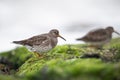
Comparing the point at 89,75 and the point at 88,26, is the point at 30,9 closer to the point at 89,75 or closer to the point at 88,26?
the point at 88,26

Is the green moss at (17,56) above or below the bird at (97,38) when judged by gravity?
below

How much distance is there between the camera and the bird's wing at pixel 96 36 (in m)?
11.6

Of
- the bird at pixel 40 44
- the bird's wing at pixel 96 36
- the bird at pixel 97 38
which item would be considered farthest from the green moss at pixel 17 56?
the bird's wing at pixel 96 36

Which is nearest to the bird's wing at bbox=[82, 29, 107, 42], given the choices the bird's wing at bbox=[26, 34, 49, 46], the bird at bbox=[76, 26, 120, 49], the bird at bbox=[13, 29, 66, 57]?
the bird at bbox=[76, 26, 120, 49]

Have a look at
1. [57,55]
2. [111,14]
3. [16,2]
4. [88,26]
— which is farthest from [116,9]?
[57,55]

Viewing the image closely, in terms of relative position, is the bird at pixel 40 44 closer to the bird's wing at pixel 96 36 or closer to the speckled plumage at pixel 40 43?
the speckled plumage at pixel 40 43

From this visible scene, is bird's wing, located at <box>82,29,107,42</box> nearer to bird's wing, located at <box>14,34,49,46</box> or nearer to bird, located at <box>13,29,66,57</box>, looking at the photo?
bird, located at <box>13,29,66,57</box>

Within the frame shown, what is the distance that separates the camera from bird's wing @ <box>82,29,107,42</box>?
11578 millimetres

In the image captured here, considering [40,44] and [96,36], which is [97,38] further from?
[40,44]

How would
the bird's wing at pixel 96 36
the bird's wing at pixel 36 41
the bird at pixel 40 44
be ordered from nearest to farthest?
the bird's wing at pixel 96 36 < the bird at pixel 40 44 < the bird's wing at pixel 36 41

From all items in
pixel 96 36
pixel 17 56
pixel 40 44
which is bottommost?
pixel 17 56

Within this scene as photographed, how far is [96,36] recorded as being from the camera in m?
11.7

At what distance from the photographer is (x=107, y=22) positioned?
33406 millimetres

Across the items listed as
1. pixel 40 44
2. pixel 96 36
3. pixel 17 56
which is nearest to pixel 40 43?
pixel 40 44
